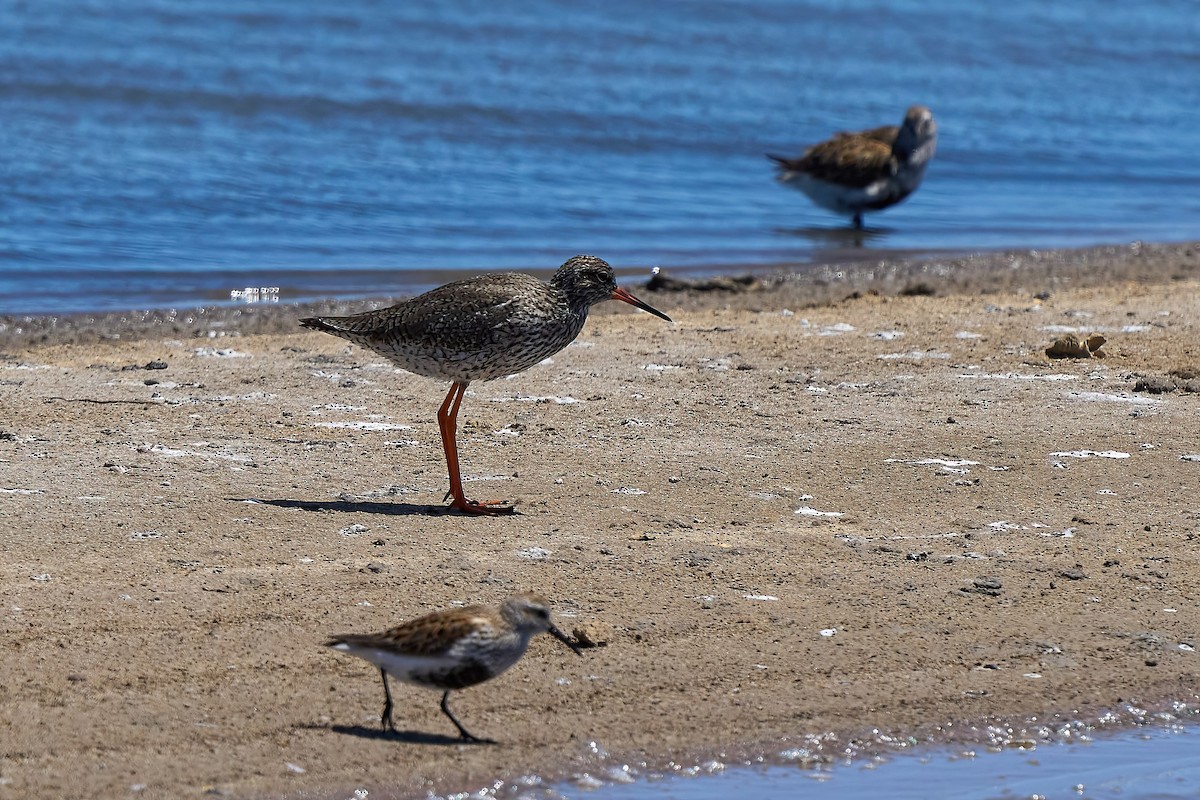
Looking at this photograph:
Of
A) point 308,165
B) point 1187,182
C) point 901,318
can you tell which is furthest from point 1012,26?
point 901,318

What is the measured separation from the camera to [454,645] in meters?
5.01

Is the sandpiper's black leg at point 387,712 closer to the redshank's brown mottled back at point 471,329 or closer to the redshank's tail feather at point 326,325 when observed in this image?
the redshank's brown mottled back at point 471,329

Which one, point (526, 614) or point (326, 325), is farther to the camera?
point (326, 325)

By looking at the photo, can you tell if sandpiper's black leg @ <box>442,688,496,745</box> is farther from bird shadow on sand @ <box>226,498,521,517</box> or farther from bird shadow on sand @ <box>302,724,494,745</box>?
bird shadow on sand @ <box>226,498,521,517</box>

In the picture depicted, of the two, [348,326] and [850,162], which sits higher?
[850,162]

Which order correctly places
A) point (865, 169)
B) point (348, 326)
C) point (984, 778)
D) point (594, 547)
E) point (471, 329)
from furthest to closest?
point (865, 169) → point (348, 326) → point (471, 329) → point (594, 547) → point (984, 778)

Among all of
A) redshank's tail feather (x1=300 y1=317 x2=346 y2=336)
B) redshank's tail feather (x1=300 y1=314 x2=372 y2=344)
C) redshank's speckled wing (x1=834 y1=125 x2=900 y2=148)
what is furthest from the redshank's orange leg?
Result: redshank's speckled wing (x1=834 y1=125 x2=900 y2=148)

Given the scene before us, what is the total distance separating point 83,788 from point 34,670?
84 cm

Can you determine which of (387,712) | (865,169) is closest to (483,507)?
(387,712)

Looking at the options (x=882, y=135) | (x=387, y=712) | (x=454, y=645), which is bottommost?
(x=387, y=712)

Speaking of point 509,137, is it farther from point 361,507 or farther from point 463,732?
point 463,732

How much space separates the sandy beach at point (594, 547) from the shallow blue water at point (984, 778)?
0.54 feet

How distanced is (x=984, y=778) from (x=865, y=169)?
1343cm

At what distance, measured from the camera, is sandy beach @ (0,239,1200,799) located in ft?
17.5
